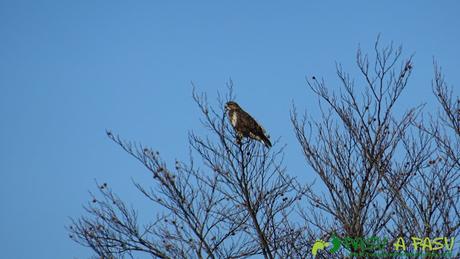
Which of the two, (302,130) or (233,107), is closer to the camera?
(302,130)

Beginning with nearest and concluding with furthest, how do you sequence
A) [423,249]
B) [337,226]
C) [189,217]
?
[423,249] → [337,226] → [189,217]

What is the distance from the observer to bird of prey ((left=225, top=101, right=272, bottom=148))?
9435mm

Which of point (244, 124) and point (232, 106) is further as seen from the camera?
point (244, 124)

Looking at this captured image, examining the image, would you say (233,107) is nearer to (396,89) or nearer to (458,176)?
(396,89)

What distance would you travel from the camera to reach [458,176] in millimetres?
8180

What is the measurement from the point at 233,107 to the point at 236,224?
161 centimetres

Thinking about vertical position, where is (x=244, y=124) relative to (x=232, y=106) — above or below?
below

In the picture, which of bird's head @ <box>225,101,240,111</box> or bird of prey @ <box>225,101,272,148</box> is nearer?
bird's head @ <box>225,101,240,111</box>

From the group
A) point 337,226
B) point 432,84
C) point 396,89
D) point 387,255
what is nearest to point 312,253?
point 337,226

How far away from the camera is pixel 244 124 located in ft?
32.1

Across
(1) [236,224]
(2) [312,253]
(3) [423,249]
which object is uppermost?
(1) [236,224]

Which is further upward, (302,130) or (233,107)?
(233,107)

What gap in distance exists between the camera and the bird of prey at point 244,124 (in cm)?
944

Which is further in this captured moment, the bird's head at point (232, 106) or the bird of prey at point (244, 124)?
the bird of prey at point (244, 124)
